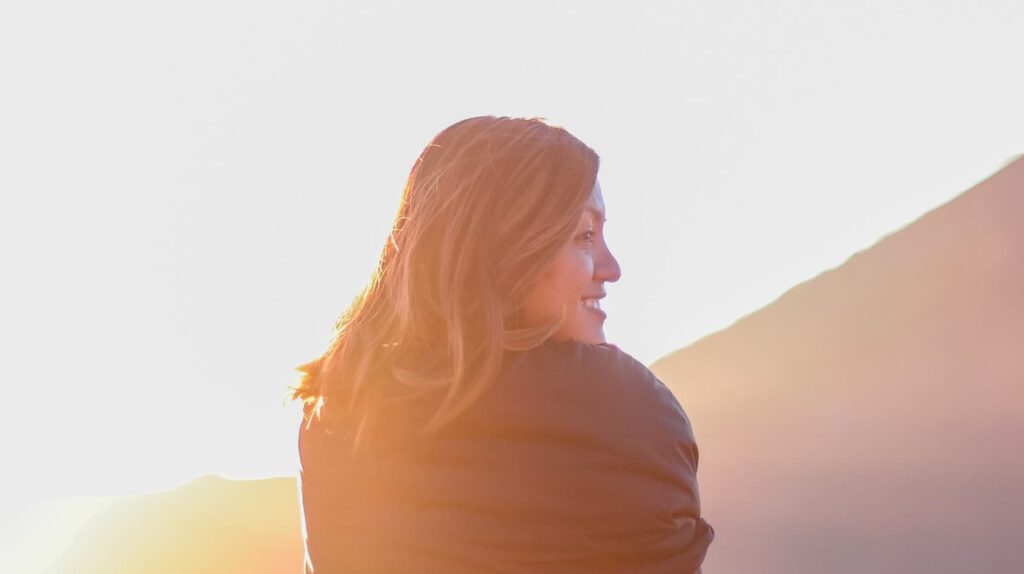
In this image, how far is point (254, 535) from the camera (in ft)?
16.6

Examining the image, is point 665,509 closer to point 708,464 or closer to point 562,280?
point 562,280

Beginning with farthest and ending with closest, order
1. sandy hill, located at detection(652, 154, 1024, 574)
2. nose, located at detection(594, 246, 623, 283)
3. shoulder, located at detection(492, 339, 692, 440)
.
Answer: sandy hill, located at detection(652, 154, 1024, 574) → nose, located at detection(594, 246, 623, 283) → shoulder, located at detection(492, 339, 692, 440)

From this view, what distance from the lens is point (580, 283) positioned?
41.4 inches

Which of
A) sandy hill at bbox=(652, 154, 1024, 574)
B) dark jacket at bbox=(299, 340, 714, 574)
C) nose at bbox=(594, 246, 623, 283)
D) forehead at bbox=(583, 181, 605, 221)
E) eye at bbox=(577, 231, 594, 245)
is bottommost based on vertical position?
sandy hill at bbox=(652, 154, 1024, 574)

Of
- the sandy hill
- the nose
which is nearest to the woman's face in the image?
the nose

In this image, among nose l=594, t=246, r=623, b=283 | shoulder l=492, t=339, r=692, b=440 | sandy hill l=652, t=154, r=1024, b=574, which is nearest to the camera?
shoulder l=492, t=339, r=692, b=440

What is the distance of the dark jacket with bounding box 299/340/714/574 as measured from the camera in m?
Answer: 0.97

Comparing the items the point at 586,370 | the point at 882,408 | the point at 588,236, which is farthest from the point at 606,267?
the point at 882,408

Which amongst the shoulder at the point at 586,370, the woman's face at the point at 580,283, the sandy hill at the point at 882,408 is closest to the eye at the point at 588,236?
the woman's face at the point at 580,283

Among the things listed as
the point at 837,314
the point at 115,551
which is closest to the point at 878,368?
the point at 837,314

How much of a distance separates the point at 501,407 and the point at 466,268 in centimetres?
14

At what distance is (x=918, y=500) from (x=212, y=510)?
11.0ft

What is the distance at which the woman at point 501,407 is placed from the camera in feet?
3.18

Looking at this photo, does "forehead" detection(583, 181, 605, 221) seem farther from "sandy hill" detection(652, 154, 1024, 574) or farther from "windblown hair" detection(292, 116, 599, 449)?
"sandy hill" detection(652, 154, 1024, 574)
